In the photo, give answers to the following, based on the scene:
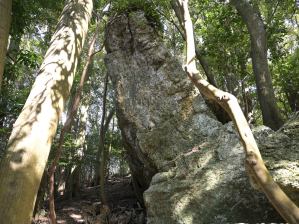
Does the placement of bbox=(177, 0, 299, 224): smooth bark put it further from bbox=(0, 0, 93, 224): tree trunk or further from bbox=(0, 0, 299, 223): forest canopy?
bbox=(0, 0, 93, 224): tree trunk

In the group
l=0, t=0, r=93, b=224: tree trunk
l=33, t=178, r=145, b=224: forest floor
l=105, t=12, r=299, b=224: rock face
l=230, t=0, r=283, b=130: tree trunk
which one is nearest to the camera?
l=0, t=0, r=93, b=224: tree trunk

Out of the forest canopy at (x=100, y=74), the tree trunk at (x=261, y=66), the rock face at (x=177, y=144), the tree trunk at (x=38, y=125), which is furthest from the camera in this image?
the tree trunk at (x=261, y=66)

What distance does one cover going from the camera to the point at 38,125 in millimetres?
2953

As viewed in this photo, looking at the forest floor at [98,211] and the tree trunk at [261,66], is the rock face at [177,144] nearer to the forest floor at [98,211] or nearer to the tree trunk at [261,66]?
the forest floor at [98,211]

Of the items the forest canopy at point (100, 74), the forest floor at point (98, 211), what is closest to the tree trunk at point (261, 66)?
the forest canopy at point (100, 74)

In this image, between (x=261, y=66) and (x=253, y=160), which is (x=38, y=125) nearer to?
(x=253, y=160)

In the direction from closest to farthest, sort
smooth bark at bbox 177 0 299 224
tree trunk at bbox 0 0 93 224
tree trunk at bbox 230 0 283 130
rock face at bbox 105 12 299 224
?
smooth bark at bbox 177 0 299 224 < tree trunk at bbox 0 0 93 224 < rock face at bbox 105 12 299 224 < tree trunk at bbox 230 0 283 130

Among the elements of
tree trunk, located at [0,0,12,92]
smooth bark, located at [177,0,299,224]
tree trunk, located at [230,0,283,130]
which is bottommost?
smooth bark, located at [177,0,299,224]

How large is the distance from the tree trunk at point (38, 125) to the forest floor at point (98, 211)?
7.09 metres

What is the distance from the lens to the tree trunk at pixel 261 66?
9.09 meters

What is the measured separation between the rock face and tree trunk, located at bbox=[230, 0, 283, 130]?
1.59 meters

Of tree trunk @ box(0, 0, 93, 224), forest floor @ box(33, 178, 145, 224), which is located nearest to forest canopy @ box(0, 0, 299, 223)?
tree trunk @ box(0, 0, 93, 224)

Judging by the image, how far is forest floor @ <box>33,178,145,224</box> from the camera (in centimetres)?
1023

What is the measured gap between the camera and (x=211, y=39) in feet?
42.9
